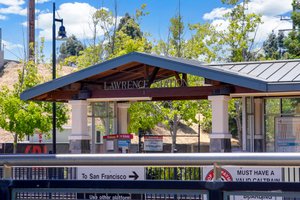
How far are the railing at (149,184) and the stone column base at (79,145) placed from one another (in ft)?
66.4

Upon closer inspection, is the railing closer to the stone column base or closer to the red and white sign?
the red and white sign

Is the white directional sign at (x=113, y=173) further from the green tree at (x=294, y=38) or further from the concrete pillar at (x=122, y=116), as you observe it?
the green tree at (x=294, y=38)

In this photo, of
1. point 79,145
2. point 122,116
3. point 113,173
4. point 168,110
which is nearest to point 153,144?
point 122,116

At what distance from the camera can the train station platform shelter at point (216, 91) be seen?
70.5ft

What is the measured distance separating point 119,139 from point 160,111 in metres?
10.9

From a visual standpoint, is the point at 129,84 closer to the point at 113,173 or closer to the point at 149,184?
the point at 113,173

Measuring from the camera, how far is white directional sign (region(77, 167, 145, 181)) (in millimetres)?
7936

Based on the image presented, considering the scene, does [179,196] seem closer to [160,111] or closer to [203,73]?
[203,73]

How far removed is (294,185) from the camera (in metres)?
4.12

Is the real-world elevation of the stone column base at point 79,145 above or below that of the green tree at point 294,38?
below

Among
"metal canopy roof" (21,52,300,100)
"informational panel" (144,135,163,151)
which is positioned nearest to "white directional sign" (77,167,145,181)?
"metal canopy roof" (21,52,300,100)

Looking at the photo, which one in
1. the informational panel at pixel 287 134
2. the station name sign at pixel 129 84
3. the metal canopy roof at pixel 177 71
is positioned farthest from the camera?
the station name sign at pixel 129 84

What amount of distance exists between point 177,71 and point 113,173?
13.2 meters

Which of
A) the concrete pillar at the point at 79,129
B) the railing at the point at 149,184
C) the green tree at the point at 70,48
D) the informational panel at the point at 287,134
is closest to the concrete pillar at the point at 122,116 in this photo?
the concrete pillar at the point at 79,129
